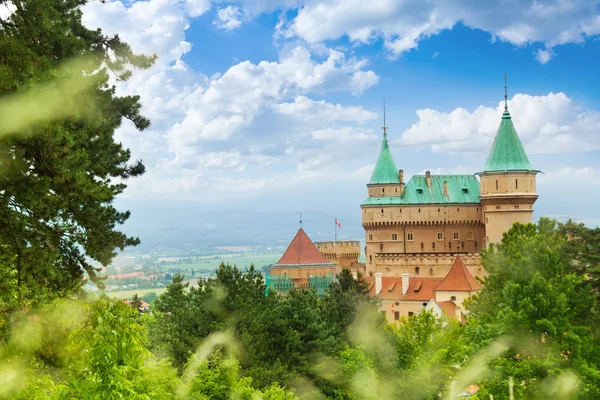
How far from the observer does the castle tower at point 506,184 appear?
62.7m

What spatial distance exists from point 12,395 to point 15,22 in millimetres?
6141

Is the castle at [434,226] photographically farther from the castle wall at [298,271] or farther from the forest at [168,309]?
the forest at [168,309]

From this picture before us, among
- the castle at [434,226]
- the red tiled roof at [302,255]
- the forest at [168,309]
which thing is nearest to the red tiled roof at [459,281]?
the castle at [434,226]

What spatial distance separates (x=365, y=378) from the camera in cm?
2914

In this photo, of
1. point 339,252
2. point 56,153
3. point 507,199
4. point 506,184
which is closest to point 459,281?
point 507,199

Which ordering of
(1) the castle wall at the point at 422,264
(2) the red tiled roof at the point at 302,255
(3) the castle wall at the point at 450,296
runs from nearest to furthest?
(3) the castle wall at the point at 450,296 → (1) the castle wall at the point at 422,264 → (2) the red tiled roof at the point at 302,255

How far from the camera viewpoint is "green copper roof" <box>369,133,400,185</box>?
72438mm

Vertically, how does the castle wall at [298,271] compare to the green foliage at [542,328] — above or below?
above

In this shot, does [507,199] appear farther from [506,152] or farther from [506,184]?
[506,152]

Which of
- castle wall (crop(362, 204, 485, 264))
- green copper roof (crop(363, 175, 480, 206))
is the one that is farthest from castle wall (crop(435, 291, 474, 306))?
green copper roof (crop(363, 175, 480, 206))

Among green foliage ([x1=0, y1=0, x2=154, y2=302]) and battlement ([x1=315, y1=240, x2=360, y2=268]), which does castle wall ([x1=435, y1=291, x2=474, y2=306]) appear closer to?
battlement ([x1=315, y1=240, x2=360, y2=268])

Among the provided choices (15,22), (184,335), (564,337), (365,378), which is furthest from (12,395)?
(365,378)

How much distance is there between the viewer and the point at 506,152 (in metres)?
63.8

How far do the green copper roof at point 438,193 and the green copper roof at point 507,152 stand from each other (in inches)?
271
